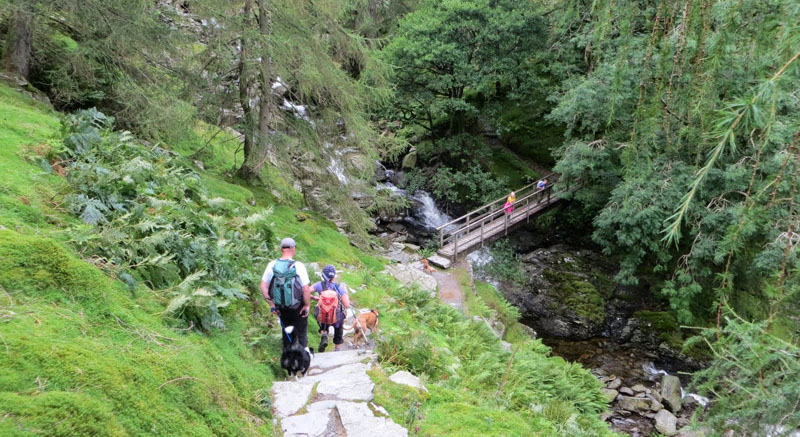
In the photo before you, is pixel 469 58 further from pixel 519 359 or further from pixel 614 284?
pixel 519 359

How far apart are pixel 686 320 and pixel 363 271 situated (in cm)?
962

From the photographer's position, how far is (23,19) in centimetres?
979

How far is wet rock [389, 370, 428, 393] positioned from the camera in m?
5.52

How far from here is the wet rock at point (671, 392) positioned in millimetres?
11537

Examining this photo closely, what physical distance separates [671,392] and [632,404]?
3.84 feet

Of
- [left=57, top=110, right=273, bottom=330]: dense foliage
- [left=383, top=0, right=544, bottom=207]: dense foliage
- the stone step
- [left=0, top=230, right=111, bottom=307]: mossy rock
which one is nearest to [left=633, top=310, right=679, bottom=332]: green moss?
the stone step

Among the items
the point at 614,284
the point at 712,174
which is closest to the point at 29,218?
the point at 712,174

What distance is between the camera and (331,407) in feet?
15.1

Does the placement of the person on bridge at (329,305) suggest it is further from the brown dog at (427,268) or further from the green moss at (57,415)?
the brown dog at (427,268)

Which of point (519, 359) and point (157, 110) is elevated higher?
point (157, 110)

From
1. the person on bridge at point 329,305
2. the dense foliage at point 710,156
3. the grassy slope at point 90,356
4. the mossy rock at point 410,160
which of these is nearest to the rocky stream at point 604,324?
the dense foliage at point 710,156

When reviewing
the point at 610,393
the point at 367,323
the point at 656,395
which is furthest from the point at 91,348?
the point at 656,395

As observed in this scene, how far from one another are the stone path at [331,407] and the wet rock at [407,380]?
426 millimetres

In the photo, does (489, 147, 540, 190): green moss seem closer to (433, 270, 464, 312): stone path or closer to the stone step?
the stone step
